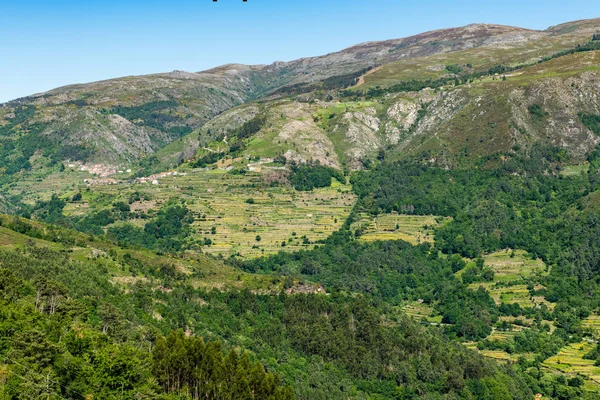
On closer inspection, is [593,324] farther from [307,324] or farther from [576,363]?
[307,324]

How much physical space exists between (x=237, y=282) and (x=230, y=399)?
5802 cm

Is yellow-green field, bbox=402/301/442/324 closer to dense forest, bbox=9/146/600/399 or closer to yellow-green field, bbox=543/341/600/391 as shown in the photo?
dense forest, bbox=9/146/600/399

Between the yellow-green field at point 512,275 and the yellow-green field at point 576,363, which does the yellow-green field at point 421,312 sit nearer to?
the yellow-green field at point 512,275

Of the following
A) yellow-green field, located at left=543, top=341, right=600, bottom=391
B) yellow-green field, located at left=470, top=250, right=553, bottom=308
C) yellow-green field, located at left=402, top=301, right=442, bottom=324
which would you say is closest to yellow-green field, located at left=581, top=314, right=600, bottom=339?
yellow-green field, located at left=543, top=341, right=600, bottom=391

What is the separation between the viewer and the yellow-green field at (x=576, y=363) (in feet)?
408

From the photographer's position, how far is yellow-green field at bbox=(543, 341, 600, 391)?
408 feet

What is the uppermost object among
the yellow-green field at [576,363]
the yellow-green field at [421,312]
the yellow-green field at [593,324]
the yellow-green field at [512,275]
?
the yellow-green field at [512,275]

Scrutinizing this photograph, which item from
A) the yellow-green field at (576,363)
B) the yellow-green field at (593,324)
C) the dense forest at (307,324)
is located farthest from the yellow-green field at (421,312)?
the yellow-green field at (593,324)

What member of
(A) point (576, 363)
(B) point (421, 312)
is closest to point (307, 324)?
(B) point (421, 312)

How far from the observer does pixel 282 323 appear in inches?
4719

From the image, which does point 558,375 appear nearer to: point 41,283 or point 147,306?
point 147,306

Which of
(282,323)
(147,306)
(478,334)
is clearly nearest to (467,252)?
(478,334)

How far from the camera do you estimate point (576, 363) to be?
133000mm

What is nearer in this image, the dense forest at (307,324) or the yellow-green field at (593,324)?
the dense forest at (307,324)
